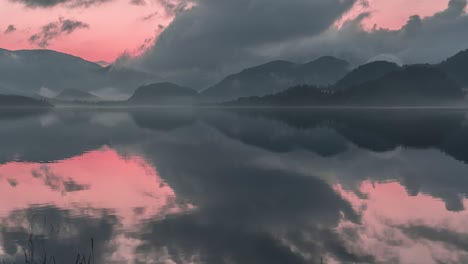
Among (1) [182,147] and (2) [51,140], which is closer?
(1) [182,147]

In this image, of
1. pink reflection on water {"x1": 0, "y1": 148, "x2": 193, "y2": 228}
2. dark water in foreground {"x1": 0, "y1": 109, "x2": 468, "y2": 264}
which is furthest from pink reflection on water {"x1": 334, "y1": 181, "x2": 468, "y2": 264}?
pink reflection on water {"x1": 0, "y1": 148, "x2": 193, "y2": 228}

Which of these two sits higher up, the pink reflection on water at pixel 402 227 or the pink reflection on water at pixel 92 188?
the pink reflection on water at pixel 92 188

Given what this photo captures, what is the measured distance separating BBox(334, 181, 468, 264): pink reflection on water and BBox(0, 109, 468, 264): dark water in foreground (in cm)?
10

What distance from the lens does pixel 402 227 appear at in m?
31.7

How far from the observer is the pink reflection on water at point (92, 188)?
36.9 metres

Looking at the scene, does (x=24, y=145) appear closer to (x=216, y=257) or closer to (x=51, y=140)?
(x=51, y=140)

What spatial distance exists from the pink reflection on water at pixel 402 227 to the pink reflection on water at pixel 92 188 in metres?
15.5

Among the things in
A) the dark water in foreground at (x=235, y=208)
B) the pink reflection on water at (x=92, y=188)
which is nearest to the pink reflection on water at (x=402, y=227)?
the dark water in foreground at (x=235, y=208)

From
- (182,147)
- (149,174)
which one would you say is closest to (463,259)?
(149,174)

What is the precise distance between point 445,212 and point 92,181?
37527 mm

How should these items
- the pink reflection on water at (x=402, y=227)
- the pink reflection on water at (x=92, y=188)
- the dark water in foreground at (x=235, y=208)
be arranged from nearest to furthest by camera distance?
the pink reflection on water at (x=402, y=227) → the dark water in foreground at (x=235, y=208) → the pink reflection on water at (x=92, y=188)

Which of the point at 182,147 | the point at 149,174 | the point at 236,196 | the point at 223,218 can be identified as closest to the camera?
the point at 223,218

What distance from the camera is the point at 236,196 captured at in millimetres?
42531

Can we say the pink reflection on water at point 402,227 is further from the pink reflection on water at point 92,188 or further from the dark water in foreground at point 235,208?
the pink reflection on water at point 92,188
